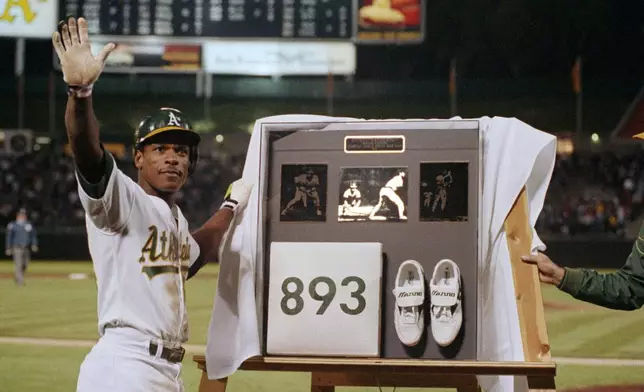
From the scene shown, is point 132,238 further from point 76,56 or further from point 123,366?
point 76,56

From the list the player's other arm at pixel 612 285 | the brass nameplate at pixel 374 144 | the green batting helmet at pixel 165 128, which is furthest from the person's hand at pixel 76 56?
the player's other arm at pixel 612 285

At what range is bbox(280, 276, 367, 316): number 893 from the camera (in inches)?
150

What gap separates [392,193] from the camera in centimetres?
391

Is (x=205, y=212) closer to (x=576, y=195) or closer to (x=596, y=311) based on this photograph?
(x=576, y=195)

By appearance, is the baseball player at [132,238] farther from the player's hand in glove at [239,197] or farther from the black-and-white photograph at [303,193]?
the black-and-white photograph at [303,193]

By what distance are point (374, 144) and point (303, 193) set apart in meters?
0.36

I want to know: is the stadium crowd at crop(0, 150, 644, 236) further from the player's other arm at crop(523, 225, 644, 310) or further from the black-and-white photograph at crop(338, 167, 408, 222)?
the black-and-white photograph at crop(338, 167, 408, 222)

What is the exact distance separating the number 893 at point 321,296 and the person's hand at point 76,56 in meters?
1.20

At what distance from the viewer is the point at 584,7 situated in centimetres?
4197

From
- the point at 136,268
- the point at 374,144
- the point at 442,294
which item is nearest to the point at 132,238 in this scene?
the point at 136,268

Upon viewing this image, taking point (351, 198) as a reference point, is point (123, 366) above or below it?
below

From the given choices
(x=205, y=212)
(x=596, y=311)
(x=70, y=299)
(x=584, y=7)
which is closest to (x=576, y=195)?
(x=584, y=7)

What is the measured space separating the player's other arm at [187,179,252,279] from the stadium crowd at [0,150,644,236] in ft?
91.2

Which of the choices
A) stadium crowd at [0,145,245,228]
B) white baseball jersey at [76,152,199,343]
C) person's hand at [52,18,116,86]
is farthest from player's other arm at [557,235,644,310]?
stadium crowd at [0,145,245,228]
